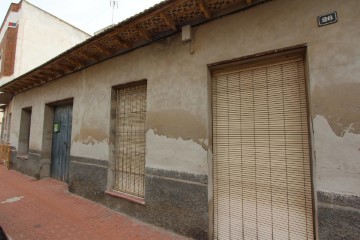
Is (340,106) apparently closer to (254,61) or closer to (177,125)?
(254,61)

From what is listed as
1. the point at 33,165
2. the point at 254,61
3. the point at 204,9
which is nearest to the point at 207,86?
the point at 254,61

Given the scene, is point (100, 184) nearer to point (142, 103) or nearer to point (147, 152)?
point (147, 152)

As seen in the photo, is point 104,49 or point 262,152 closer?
point 262,152

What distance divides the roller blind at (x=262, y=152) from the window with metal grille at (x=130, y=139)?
1843 millimetres

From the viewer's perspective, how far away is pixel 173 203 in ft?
13.2

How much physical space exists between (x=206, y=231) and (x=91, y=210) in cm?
293

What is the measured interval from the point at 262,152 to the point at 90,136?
453 cm

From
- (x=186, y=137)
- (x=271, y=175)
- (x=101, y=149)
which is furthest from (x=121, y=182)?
(x=271, y=175)

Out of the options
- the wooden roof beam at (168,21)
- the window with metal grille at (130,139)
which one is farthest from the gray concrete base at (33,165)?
the wooden roof beam at (168,21)

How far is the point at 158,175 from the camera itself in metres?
4.33

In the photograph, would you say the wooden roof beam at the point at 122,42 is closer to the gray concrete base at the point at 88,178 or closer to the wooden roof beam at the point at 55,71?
the gray concrete base at the point at 88,178

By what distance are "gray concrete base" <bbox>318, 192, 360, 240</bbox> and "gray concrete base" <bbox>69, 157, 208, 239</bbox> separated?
1597mm

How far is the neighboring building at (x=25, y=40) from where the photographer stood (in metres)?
13.4

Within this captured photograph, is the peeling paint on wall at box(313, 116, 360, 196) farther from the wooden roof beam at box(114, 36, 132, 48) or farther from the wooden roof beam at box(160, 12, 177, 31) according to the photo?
the wooden roof beam at box(114, 36, 132, 48)
